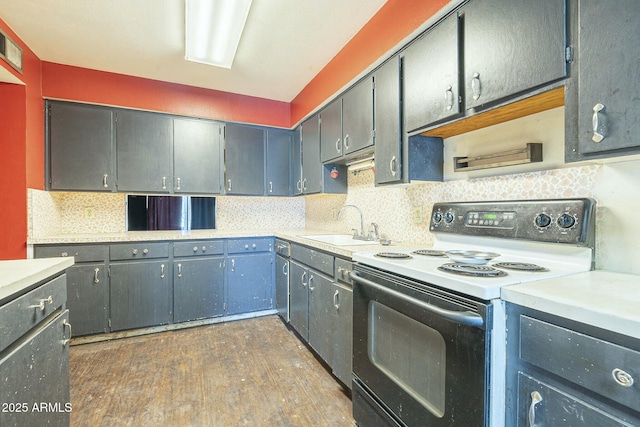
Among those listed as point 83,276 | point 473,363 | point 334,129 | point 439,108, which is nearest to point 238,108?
point 334,129

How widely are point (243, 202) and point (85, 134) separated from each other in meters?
1.69

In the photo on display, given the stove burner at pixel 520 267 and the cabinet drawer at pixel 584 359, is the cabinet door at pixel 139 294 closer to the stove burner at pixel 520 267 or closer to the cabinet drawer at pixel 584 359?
the stove burner at pixel 520 267

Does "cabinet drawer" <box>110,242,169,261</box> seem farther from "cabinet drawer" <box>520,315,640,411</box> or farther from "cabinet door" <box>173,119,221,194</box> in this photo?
"cabinet drawer" <box>520,315,640,411</box>

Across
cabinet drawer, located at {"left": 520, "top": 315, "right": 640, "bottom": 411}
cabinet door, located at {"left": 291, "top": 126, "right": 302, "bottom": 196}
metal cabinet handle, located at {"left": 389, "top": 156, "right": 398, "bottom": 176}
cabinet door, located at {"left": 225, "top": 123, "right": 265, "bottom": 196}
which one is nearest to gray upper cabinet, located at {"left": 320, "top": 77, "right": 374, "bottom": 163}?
metal cabinet handle, located at {"left": 389, "top": 156, "right": 398, "bottom": 176}

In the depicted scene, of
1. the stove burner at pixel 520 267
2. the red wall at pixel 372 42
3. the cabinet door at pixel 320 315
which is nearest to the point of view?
the stove burner at pixel 520 267

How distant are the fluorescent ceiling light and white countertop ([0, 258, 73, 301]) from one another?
5.50ft

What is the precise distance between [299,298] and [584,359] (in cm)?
212

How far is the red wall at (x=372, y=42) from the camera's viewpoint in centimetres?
163

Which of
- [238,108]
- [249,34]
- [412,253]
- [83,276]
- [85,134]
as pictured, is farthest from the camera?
[238,108]

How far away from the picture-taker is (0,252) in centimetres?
235

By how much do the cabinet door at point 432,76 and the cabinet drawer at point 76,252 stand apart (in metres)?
2.77

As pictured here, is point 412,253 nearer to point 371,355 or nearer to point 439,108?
point 371,355

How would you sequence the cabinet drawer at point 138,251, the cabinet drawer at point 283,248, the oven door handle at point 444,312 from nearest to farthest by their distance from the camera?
the oven door handle at point 444,312 → the cabinet drawer at point 138,251 → the cabinet drawer at point 283,248

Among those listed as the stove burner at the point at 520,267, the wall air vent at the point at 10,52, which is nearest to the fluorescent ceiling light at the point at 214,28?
the wall air vent at the point at 10,52
